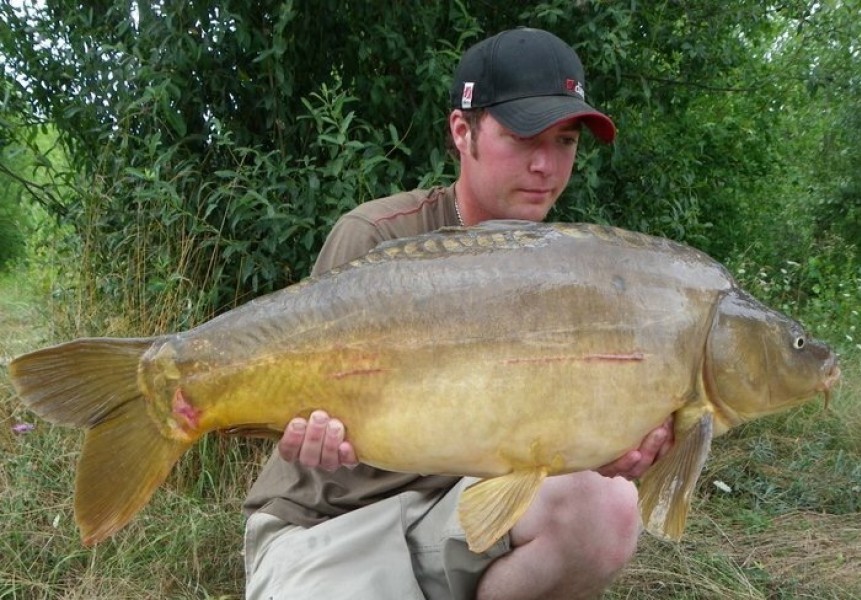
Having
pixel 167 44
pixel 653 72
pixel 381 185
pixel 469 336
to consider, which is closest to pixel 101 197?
pixel 167 44

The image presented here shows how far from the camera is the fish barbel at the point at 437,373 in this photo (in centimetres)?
144

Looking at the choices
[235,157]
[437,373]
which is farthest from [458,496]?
[235,157]

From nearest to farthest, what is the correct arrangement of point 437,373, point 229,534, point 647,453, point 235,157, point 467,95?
point 437,373 < point 647,453 < point 467,95 < point 229,534 < point 235,157

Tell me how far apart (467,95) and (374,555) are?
3.29 ft

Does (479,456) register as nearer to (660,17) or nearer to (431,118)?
(431,118)

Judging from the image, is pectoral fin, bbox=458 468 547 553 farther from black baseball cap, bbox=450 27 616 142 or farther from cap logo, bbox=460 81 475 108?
cap logo, bbox=460 81 475 108

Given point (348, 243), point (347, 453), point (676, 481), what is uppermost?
point (348, 243)

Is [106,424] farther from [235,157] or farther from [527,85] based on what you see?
[235,157]

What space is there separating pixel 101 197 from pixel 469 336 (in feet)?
6.49

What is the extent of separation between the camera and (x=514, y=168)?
6.50 feet

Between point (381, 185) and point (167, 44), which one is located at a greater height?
point (167, 44)

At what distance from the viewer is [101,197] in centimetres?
301

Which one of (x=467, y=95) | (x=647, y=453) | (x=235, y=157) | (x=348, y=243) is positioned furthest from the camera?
(x=235, y=157)

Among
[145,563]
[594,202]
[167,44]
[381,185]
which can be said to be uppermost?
[167,44]
